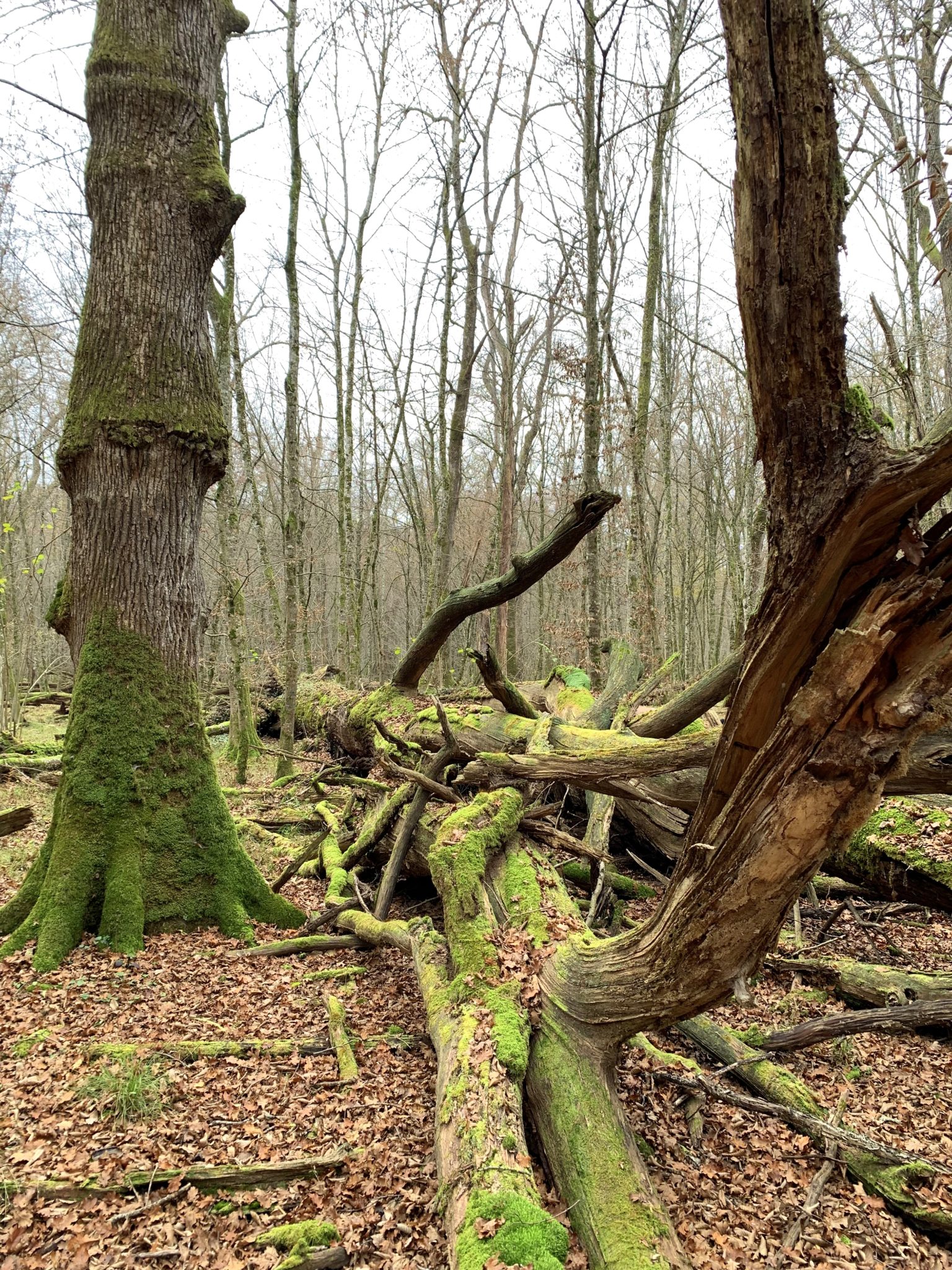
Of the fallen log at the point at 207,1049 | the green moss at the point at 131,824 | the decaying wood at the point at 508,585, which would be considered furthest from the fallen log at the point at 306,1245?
the decaying wood at the point at 508,585

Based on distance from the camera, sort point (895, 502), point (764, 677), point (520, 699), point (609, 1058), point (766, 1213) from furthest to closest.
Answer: point (520, 699), point (609, 1058), point (766, 1213), point (764, 677), point (895, 502)

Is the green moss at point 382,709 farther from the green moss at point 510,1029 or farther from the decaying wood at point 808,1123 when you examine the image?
the decaying wood at point 808,1123

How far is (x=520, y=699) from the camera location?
6738 mm

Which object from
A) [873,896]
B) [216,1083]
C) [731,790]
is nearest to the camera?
[731,790]

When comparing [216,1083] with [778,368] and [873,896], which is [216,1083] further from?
[873,896]

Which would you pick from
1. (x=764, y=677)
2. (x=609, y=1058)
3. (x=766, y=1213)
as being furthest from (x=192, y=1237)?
(x=764, y=677)

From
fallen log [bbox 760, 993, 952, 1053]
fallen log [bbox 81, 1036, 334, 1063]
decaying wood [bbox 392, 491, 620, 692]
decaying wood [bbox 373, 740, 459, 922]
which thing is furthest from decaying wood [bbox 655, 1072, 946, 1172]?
decaying wood [bbox 392, 491, 620, 692]

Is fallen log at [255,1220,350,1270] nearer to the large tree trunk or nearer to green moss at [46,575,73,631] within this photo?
the large tree trunk

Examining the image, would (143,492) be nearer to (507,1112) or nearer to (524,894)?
(524,894)

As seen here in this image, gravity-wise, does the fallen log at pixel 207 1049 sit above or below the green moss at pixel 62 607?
below

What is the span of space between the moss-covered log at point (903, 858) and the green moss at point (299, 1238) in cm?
425

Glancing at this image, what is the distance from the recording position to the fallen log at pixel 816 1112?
302 centimetres

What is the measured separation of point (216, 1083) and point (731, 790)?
2.95 metres

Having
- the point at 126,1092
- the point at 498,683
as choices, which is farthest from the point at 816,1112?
the point at 498,683
